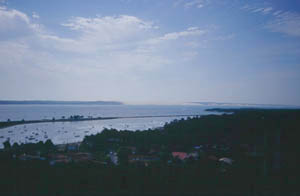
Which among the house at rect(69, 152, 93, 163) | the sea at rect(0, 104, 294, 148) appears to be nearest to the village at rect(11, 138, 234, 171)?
the house at rect(69, 152, 93, 163)

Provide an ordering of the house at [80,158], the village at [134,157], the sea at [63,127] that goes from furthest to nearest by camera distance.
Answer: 1. the sea at [63,127]
2. the house at [80,158]
3. the village at [134,157]

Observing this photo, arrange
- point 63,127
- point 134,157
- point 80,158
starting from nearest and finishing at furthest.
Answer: point 80,158 → point 134,157 → point 63,127

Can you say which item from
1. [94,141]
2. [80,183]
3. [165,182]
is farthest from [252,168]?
[94,141]

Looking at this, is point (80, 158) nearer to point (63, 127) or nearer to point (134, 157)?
point (134, 157)

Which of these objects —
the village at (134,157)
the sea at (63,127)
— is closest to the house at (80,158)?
the village at (134,157)

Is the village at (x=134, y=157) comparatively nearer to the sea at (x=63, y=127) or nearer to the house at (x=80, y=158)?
the house at (x=80, y=158)

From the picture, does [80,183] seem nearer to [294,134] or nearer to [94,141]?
[294,134]

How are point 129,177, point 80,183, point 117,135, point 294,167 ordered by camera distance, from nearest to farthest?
point 80,183 < point 129,177 < point 294,167 < point 117,135

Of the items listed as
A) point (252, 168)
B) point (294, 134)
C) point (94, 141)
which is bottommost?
point (94, 141)

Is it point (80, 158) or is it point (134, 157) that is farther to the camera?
point (134, 157)

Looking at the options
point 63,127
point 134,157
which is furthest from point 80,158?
point 63,127

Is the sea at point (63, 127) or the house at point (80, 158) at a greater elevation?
the house at point (80, 158)
